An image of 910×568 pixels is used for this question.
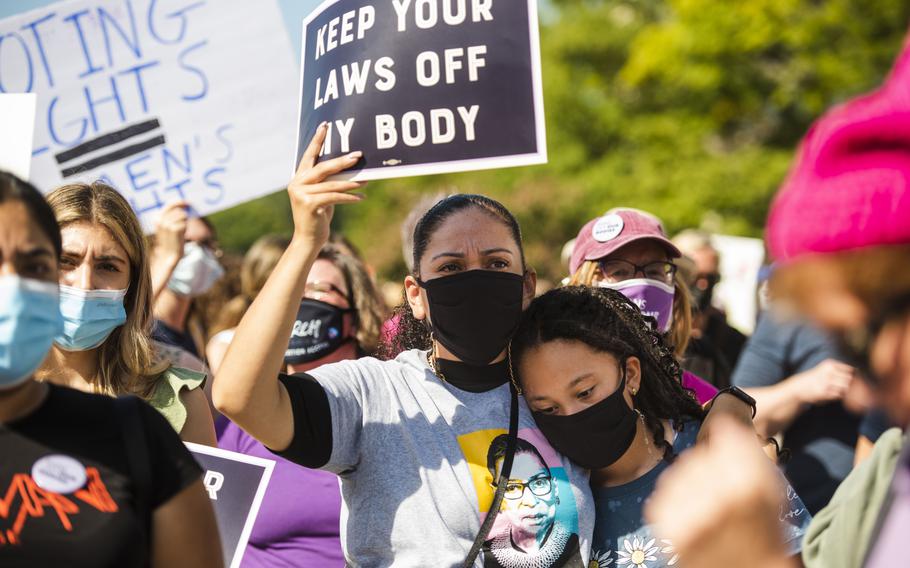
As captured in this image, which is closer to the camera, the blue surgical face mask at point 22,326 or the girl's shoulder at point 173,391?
the blue surgical face mask at point 22,326

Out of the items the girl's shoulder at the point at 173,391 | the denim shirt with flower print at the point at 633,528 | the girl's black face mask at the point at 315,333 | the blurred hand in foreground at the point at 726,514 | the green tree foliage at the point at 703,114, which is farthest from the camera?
the green tree foliage at the point at 703,114

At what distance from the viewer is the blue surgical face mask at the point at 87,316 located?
300 cm

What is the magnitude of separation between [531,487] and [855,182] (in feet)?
4.58

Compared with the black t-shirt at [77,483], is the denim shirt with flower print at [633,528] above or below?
below

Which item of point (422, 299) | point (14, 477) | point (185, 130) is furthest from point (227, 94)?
point (14, 477)

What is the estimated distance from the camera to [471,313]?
2807mm

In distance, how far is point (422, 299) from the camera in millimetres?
2926

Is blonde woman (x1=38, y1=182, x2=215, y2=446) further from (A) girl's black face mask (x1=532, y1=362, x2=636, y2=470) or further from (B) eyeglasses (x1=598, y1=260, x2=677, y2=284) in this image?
(B) eyeglasses (x1=598, y1=260, x2=677, y2=284)

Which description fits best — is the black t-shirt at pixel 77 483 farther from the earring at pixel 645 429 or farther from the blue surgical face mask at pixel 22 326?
the earring at pixel 645 429

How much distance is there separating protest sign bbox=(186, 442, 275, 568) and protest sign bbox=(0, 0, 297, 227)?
55.4 inches

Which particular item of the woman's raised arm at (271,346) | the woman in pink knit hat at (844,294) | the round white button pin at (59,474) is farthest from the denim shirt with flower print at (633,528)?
the round white button pin at (59,474)

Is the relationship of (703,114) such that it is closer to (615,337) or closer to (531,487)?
(615,337)

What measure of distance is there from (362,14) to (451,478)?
4.49 feet

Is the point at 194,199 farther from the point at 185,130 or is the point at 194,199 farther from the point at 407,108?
the point at 407,108
